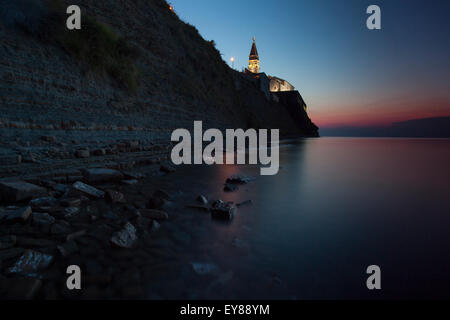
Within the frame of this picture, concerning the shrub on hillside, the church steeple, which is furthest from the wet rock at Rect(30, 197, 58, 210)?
the church steeple

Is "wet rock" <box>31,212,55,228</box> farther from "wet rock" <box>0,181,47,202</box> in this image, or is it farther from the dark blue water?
the dark blue water

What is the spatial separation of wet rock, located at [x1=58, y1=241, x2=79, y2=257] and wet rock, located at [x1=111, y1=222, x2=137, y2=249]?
34 centimetres

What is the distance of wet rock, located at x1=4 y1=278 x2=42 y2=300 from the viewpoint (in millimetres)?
1323

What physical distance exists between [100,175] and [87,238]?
101 inches

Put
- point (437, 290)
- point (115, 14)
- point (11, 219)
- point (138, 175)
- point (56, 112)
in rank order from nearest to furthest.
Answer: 1. point (437, 290)
2. point (11, 219)
3. point (138, 175)
4. point (56, 112)
5. point (115, 14)

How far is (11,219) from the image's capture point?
7.34ft

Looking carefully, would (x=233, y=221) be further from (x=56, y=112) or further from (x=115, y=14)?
(x=115, y=14)

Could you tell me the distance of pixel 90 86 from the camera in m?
7.29

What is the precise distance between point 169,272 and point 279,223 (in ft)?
5.90

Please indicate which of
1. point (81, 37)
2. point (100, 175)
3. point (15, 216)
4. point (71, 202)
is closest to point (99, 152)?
point (100, 175)

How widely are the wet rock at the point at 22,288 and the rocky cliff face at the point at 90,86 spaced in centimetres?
371

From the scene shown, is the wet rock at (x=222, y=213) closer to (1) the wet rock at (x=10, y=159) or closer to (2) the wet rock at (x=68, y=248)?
(2) the wet rock at (x=68, y=248)

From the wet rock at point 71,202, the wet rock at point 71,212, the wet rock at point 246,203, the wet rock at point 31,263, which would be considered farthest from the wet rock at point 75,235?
the wet rock at point 246,203
